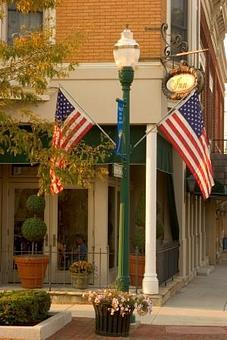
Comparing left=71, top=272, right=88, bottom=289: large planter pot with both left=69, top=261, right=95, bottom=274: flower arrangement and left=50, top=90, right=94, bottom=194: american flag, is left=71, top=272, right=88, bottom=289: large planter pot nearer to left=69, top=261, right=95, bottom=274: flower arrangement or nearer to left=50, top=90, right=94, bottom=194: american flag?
left=69, top=261, right=95, bottom=274: flower arrangement

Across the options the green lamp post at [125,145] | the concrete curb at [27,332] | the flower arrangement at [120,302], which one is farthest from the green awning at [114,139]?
the concrete curb at [27,332]

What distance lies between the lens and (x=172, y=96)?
13.7 m

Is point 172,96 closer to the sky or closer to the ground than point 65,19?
closer to the ground

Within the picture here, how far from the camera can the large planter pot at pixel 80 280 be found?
13508 millimetres

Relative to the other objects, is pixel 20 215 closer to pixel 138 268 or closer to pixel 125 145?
pixel 138 268

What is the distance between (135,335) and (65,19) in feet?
24.2

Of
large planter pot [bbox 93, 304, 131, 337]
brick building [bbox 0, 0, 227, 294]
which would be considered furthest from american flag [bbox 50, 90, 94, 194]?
large planter pot [bbox 93, 304, 131, 337]

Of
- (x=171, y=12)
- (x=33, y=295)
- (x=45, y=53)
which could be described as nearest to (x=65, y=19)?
(x=171, y=12)

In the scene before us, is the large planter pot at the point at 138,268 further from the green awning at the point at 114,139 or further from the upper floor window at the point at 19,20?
the upper floor window at the point at 19,20

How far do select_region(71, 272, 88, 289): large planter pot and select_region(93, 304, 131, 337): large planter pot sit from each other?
3486 mm

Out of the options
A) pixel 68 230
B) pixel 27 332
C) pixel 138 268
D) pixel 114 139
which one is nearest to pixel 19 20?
pixel 114 139

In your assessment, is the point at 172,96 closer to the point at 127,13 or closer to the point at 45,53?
the point at 127,13

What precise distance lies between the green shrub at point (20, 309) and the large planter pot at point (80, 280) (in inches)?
128

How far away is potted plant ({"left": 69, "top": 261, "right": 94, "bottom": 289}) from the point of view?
532 inches
